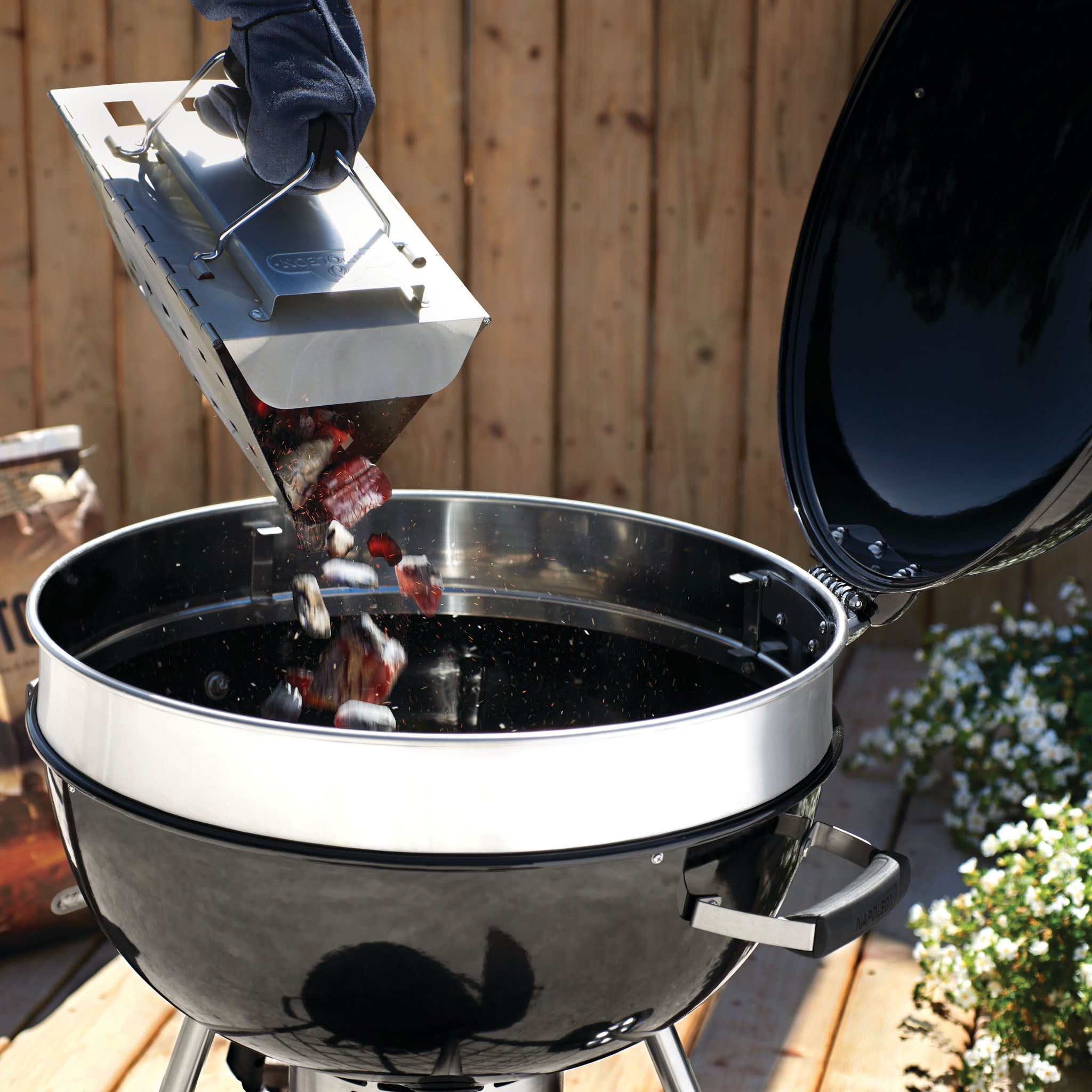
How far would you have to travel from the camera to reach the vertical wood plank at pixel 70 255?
2443mm

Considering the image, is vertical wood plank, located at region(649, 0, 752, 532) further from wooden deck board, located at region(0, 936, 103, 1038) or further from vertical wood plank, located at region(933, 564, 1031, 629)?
wooden deck board, located at region(0, 936, 103, 1038)

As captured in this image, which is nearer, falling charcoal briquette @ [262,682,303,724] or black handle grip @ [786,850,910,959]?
black handle grip @ [786,850,910,959]

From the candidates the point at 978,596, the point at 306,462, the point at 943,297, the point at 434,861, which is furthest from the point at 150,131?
the point at 978,596

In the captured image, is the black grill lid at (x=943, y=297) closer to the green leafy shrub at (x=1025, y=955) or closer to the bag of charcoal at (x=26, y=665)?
the green leafy shrub at (x=1025, y=955)

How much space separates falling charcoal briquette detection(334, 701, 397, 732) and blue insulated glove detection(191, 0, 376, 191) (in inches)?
13.7

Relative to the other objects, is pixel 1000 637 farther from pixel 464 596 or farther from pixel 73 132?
pixel 73 132

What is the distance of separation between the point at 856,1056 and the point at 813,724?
2.98ft

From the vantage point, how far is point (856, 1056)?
1.50m

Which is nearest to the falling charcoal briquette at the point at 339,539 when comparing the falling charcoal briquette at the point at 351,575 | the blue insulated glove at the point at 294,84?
the falling charcoal briquette at the point at 351,575

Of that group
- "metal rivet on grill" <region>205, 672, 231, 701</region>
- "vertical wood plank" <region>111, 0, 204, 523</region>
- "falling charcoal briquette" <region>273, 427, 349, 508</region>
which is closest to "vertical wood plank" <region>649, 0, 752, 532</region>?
"vertical wood plank" <region>111, 0, 204, 523</region>

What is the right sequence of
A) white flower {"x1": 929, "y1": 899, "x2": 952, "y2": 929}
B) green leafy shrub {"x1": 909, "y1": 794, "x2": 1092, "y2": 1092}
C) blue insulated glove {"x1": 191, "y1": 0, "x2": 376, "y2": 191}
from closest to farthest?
blue insulated glove {"x1": 191, "y1": 0, "x2": 376, "y2": 191}
green leafy shrub {"x1": 909, "y1": 794, "x2": 1092, "y2": 1092}
white flower {"x1": 929, "y1": 899, "x2": 952, "y2": 929}

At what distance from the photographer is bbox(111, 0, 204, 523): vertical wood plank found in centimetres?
245

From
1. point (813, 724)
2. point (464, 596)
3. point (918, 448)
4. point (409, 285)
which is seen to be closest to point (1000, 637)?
point (918, 448)

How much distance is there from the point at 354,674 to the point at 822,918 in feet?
1.37
